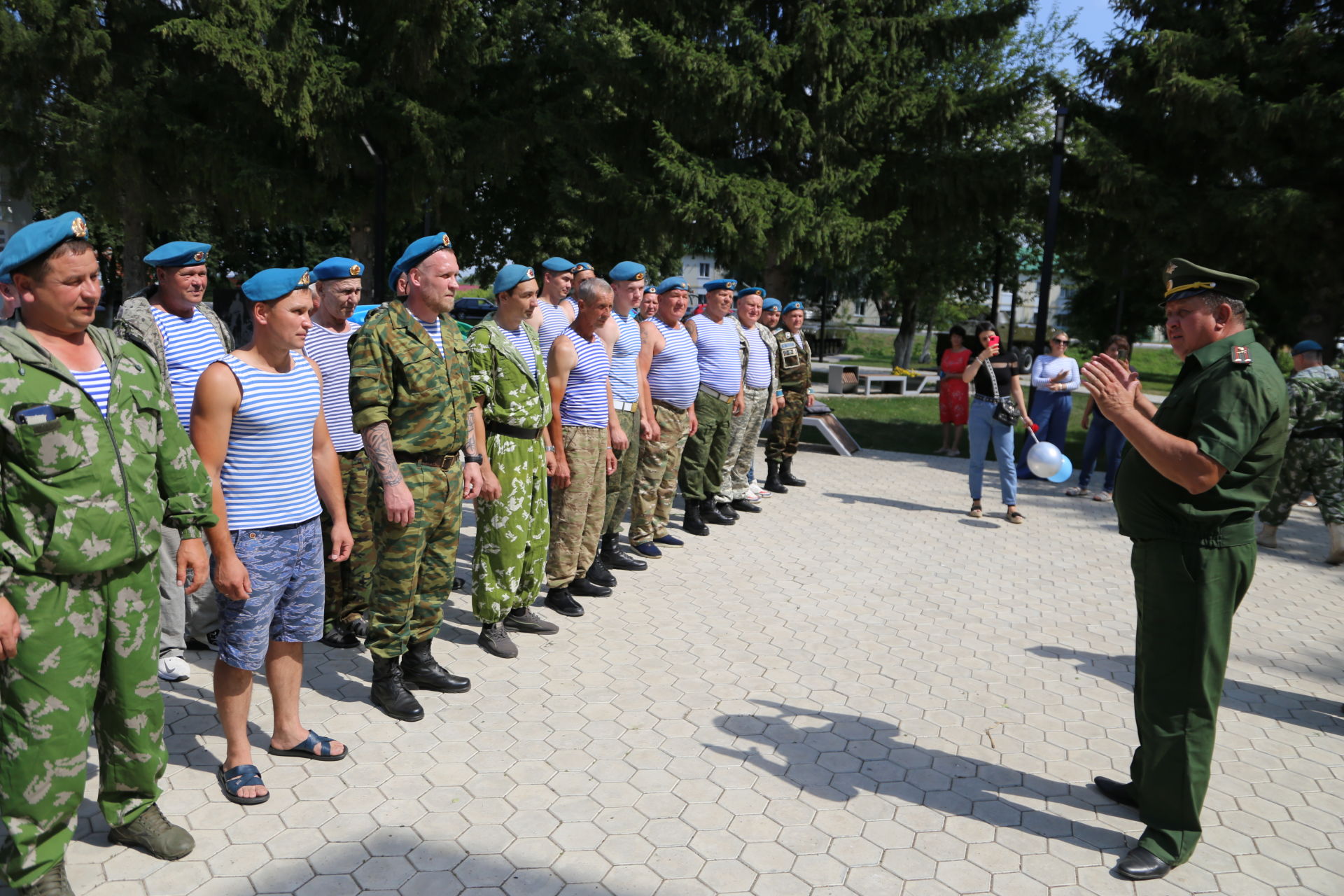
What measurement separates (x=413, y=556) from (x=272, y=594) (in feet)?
2.72

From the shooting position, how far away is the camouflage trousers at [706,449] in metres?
8.26

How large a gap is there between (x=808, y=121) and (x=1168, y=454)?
13148mm

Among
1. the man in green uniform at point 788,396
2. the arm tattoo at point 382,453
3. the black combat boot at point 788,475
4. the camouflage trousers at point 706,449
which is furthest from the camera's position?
the black combat boot at point 788,475

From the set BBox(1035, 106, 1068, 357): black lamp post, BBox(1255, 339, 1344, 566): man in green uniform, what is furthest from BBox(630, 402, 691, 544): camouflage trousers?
BBox(1035, 106, 1068, 357): black lamp post

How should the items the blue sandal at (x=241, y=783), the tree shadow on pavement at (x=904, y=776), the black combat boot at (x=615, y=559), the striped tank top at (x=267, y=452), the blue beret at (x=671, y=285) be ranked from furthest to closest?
the blue beret at (x=671, y=285) < the black combat boot at (x=615, y=559) < the tree shadow on pavement at (x=904, y=776) < the blue sandal at (x=241, y=783) < the striped tank top at (x=267, y=452)

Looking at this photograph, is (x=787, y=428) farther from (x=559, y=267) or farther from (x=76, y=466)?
(x=76, y=466)

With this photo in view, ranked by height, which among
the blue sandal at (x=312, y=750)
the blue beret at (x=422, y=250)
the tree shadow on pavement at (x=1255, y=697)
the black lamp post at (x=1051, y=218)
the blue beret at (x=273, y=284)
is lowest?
the blue sandal at (x=312, y=750)

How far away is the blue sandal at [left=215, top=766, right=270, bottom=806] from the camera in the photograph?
11.9ft

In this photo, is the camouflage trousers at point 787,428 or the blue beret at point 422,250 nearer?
the blue beret at point 422,250

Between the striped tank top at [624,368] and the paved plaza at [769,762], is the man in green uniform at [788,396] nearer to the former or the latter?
the striped tank top at [624,368]

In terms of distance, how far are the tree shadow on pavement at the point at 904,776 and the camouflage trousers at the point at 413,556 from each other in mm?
1548

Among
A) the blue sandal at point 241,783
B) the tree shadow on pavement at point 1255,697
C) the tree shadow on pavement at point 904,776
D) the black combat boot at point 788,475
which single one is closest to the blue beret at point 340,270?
the blue sandal at point 241,783

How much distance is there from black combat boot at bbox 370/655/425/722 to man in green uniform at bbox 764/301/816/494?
6.25 m

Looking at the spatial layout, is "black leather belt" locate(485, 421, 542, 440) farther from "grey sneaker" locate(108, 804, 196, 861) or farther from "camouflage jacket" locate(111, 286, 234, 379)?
"grey sneaker" locate(108, 804, 196, 861)
